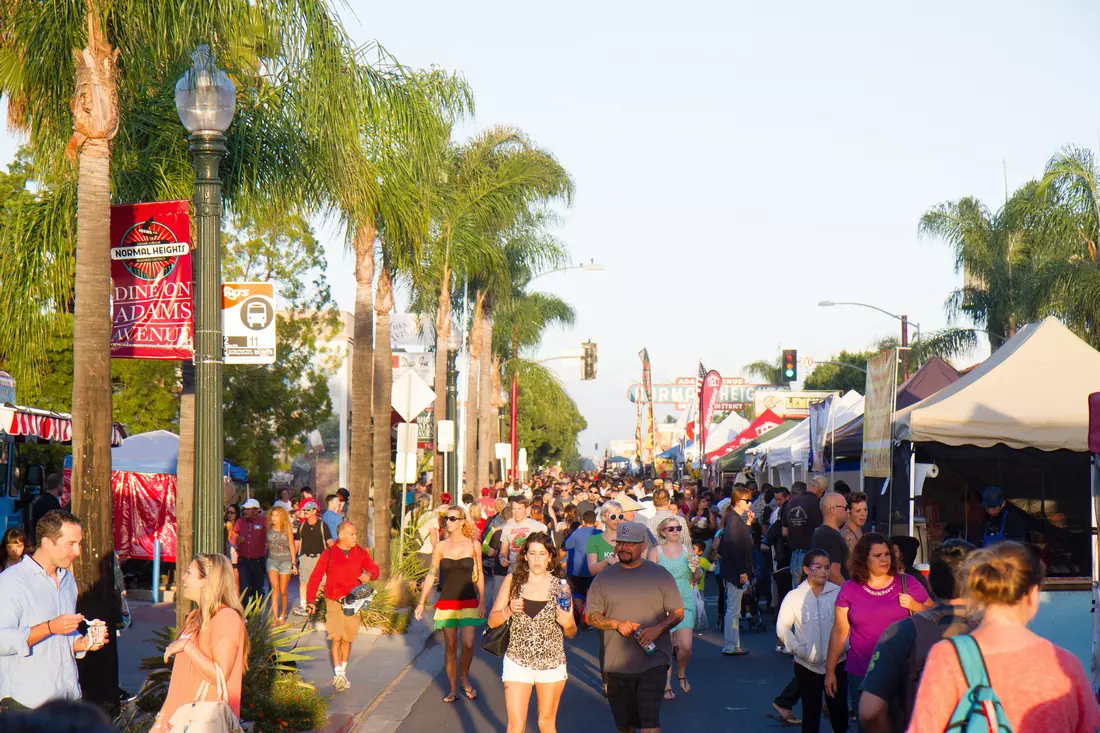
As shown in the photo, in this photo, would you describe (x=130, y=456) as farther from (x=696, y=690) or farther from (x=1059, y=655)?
(x=1059, y=655)

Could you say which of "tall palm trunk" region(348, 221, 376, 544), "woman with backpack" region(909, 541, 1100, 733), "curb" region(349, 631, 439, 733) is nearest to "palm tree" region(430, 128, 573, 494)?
"tall palm trunk" region(348, 221, 376, 544)

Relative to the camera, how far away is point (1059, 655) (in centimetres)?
421

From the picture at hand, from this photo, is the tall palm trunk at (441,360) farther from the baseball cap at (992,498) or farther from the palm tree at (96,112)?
the baseball cap at (992,498)

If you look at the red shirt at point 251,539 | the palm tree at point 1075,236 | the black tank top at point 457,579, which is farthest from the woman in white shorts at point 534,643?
the palm tree at point 1075,236

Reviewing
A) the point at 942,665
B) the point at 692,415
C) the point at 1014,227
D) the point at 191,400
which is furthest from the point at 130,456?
the point at 692,415

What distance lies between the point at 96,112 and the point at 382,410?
1275cm

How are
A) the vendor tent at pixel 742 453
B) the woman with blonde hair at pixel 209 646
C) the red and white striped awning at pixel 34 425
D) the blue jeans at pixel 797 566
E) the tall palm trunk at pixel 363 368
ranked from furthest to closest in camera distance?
the vendor tent at pixel 742 453 < the tall palm trunk at pixel 363 368 < the red and white striped awning at pixel 34 425 < the blue jeans at pixel 797 566 < the woman with blonde hair at pixel 209 646

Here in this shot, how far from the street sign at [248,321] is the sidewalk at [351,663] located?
235 centimetres

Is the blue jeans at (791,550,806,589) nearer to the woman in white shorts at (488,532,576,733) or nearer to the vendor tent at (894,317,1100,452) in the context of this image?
the vendor tent at (894,317,1100,452)

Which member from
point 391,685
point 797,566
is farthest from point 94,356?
point 797,566

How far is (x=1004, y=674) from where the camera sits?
4156 millimetres

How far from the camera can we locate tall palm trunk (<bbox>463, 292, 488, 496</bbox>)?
132 feet

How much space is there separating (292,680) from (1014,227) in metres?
33.8

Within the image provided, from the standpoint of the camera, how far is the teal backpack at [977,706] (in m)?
4.13
